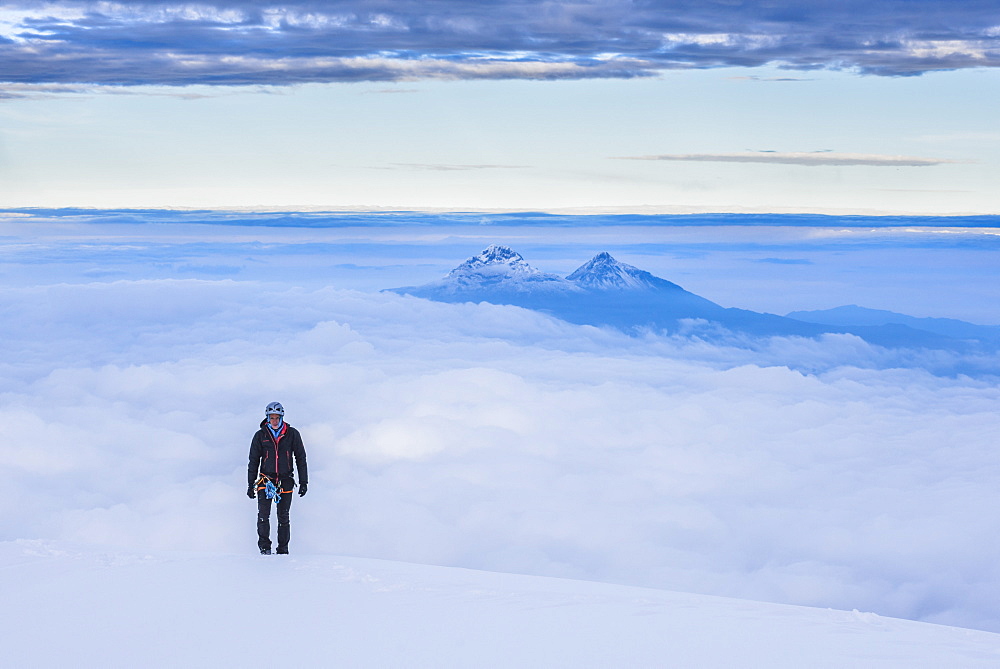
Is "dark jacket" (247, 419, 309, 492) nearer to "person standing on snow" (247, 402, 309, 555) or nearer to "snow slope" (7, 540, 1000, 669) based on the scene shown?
"person standing on snow" (247, 402, 309, 555)

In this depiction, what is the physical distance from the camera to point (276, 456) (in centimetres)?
1442

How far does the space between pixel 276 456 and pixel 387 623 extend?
4.15 m

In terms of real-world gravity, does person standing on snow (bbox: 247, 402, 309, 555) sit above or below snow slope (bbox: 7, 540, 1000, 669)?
above

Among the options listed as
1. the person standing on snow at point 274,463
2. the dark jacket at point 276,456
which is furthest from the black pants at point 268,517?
the dark jacket at point 276,456

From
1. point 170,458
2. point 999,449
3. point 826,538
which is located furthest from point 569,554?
point 999,449

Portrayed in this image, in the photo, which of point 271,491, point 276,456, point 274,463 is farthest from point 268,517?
point 276,456

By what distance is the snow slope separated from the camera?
10.2 metres

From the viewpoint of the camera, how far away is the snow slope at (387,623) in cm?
1021

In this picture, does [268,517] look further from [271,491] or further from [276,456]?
[276,456]

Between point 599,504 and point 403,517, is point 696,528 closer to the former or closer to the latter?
point 599,504

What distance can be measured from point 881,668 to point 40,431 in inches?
8255

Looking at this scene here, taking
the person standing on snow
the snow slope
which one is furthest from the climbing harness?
the snow slope

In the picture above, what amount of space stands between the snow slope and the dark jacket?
1327mm

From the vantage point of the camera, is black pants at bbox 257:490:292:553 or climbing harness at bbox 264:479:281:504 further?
black pants at bbox 257:490:292:553
